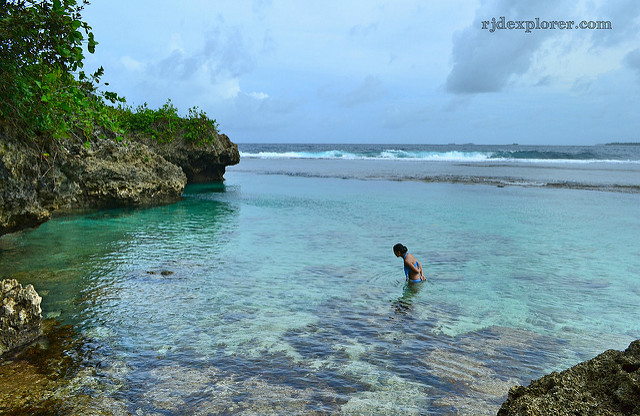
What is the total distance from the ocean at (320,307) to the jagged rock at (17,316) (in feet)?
1.69

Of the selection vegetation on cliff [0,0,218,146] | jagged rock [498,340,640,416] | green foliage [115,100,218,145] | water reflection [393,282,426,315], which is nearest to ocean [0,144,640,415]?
water reflection [393,282,426,315]

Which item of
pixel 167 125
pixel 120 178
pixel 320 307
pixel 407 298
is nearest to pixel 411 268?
pixel 407 298

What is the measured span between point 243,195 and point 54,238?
46.0 feet

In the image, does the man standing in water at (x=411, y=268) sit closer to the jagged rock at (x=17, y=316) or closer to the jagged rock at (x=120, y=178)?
the jagged rock at (x=17, y=316)

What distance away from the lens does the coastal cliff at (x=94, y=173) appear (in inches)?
329

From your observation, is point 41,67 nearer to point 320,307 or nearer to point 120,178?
point 320,307

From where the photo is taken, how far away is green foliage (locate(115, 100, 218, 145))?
27125 mm

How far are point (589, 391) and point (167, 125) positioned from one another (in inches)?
1120

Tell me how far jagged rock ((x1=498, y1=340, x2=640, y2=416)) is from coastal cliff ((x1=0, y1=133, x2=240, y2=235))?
8226 mm

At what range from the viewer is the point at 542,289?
31.4 feet

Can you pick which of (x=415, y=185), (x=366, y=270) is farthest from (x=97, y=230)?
(x=415, y=185)

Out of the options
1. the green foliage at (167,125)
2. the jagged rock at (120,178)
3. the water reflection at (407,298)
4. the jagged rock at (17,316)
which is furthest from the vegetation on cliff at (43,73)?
the green foliage at (167,125)

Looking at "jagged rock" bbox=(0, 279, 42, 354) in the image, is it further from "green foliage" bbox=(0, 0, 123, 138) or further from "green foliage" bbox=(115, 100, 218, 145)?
"green foliage" bbox=(115, 100, 218, 145)

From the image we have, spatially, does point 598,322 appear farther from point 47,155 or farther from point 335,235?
point 47,155
